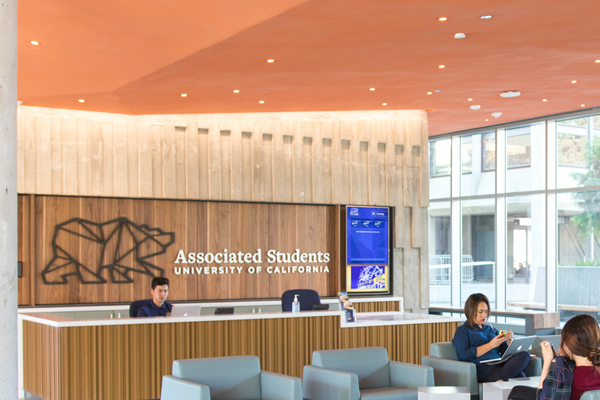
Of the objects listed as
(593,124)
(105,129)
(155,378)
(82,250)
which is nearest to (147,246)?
(82,250)

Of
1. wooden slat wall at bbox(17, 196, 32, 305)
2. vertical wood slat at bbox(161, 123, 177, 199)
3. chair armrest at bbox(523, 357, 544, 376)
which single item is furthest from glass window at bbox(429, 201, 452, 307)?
wooden slat wall at bbox(17, 196, 32, 305)

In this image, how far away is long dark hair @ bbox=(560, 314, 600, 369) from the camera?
4293 mm

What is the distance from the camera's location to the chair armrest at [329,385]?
5598mm

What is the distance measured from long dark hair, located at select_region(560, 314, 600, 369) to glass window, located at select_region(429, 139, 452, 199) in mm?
11163

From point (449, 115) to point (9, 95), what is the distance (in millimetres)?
9531

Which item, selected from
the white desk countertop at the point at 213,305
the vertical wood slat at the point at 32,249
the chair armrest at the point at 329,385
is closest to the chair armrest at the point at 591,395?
the chair armrest at the point at 329,385

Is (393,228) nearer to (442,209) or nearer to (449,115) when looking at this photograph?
(449,115)

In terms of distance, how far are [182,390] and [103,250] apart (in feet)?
17.7

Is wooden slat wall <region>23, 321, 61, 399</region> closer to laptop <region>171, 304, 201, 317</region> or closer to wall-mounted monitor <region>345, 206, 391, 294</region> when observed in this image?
laptop <region>171, 304, 201, 317</region>

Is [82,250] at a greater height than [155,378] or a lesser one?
greater

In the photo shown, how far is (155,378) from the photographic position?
7270 mm

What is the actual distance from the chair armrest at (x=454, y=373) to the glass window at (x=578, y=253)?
714cm

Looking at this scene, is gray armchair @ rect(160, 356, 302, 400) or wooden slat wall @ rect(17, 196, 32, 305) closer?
gray armchair @ rect(160, 356, 302, 400)

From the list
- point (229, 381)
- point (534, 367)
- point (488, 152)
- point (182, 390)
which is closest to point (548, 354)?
point (534, 367)
